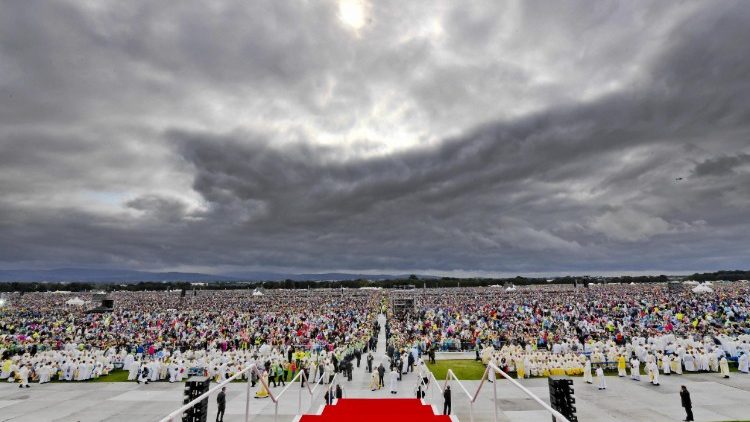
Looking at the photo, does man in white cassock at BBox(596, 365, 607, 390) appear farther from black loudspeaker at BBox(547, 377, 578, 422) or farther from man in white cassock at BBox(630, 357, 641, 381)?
black loudspeaker at BBox(547, 377, 578, 422)

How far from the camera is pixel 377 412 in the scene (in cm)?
798

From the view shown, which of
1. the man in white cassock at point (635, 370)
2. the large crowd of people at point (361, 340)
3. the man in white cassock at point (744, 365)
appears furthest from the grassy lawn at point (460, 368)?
the man in white cassock at point (744, 365)

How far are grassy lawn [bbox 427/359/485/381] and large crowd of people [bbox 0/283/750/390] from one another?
41.6 inches

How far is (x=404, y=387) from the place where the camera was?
2017 cm

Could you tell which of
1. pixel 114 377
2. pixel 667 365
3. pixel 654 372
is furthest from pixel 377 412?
pixel 114 377

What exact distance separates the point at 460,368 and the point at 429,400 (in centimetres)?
843

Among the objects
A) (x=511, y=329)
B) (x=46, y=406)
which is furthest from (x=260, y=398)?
(x=511, y=329)

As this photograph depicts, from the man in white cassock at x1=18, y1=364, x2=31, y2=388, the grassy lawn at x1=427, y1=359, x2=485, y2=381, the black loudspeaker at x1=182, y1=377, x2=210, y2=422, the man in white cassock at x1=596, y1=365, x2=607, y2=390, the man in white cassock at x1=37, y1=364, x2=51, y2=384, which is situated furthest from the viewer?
the grassy lawn at x1=427, y1=359, x2=485, y2=381

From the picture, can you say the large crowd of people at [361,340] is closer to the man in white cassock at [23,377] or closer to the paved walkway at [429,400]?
the man in white cassock at [23,377]

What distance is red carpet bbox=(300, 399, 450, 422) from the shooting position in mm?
7043

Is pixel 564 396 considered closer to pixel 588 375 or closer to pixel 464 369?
pixel 588 375

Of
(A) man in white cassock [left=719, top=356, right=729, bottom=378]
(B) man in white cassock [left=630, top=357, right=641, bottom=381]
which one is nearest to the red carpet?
(B) man in white cassock [left=630, top=357, right=641, bottom=381]

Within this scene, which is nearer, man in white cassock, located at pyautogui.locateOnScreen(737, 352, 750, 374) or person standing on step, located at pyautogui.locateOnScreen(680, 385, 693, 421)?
person standing on step, located at pyautogui.locateOnScreen(680, 385, 693, 421)

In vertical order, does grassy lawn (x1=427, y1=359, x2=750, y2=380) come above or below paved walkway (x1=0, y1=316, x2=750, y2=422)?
below
